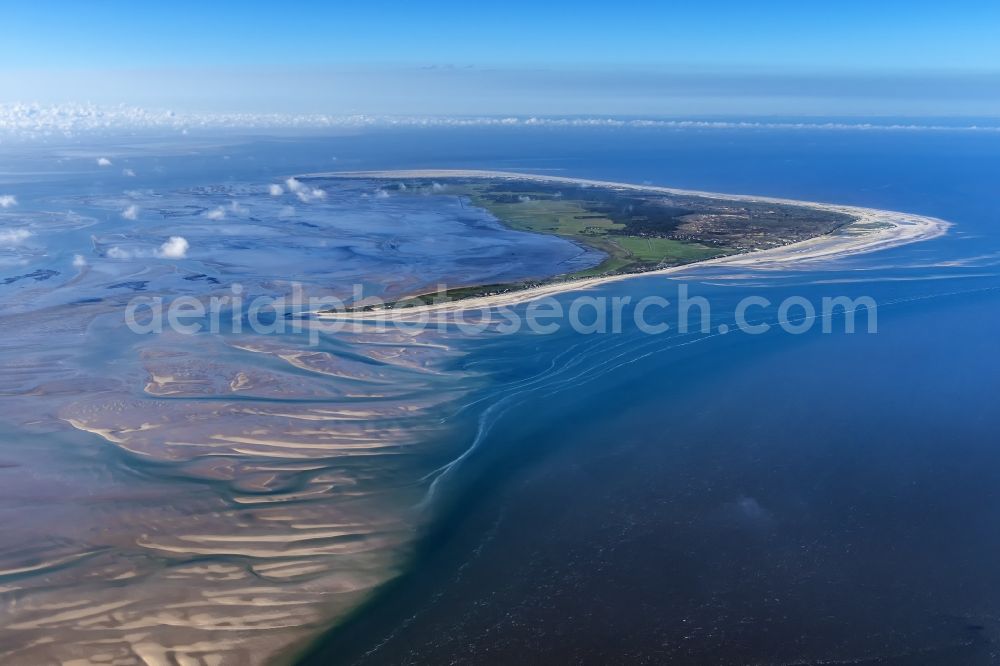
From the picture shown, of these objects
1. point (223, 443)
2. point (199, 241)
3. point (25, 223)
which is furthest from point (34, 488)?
point (25, 223)

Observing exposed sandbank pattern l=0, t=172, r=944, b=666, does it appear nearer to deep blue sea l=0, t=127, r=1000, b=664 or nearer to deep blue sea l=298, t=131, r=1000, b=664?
deep blue sea l=0, t=127, r=1000, b=664

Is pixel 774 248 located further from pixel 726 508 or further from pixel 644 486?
pixel 726 508

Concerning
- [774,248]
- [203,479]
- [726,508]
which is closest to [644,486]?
[726,508]

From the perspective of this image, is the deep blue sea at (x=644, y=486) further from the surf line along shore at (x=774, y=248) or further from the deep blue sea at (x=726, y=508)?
the surf line along shore at (x=774, y=248)

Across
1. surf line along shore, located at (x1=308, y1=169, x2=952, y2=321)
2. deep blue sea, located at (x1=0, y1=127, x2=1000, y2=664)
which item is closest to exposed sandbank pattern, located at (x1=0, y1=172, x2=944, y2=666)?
deep blue sea, located at (x1=0, y1=127, x2=1000, y2=664)

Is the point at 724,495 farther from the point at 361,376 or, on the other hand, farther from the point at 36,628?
the point at 36,628

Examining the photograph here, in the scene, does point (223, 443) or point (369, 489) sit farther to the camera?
point (223, 443)
